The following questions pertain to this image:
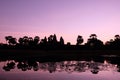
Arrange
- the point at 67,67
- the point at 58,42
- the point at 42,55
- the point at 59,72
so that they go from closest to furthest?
the point at 59,72 → the point at 67,67 → the point at 42,55 → the point at 58,42

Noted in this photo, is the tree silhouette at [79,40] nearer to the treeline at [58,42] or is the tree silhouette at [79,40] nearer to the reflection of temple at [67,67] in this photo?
the treeline at [58,42]

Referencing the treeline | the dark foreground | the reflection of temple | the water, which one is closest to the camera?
the water

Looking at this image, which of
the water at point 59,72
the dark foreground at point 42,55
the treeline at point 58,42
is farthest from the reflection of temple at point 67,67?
the treeline at point 58,42

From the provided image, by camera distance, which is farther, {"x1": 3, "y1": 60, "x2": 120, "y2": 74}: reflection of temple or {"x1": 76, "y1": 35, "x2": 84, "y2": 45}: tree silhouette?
{"x1": 76, "y1": 35, "x2": 84, "y2": 45}: tree silhouette

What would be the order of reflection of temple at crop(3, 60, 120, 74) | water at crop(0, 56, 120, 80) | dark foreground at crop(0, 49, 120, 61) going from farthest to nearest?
dark foreground at crop(0, 49, 120, 61) → reflection of temple at crop(3, 60, 120, 74) → water at crop(0, 56, 120, 80)

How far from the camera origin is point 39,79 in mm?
21219

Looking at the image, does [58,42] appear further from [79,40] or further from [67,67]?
[67,67]

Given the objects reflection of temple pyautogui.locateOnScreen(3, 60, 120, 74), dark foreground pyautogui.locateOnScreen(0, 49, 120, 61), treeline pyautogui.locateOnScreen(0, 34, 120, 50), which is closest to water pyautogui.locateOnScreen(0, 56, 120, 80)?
reflection of temple pyautogui.locateOnScreen(3, 60, 120, 74)

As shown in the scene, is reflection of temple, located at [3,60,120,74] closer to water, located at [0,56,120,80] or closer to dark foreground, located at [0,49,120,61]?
water, located at [0,56,120,80]

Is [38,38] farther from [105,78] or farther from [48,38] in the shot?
[105,78]

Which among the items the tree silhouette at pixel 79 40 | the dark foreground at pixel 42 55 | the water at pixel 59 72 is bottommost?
the water at pixel 59 72

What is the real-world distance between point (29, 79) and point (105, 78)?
310 inches

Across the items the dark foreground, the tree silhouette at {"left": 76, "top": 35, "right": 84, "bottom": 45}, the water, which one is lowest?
the water

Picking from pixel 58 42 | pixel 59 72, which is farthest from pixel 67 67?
pixel 58 42
